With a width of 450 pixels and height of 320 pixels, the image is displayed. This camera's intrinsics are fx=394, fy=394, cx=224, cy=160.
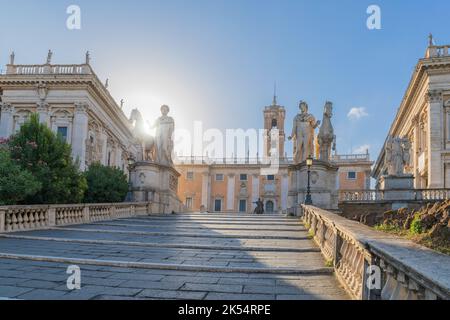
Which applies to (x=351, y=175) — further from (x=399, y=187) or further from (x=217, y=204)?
(x=399, y=187)

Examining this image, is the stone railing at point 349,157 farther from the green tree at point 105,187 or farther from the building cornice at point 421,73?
the green tree at point 105,187

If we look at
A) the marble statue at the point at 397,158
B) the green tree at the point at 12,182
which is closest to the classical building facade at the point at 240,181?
the marble statue at the point at 397,158

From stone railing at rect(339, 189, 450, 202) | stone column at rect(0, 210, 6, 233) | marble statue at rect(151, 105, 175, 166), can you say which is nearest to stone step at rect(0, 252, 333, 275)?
stone column at rect(0, 210, 6, 233)

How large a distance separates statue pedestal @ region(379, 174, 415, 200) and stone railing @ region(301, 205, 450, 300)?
17.5 m

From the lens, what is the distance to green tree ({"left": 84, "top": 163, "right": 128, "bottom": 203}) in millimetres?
18906

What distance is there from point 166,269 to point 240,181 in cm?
5935

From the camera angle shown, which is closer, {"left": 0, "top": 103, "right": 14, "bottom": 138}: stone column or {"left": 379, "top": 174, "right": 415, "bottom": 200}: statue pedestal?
{"left": 379, "top": 174, "right": 415, "bottom": 200}: statue pedestal

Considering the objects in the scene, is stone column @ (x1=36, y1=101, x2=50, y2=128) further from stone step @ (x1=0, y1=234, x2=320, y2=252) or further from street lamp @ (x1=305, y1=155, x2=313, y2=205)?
stone step @ (x1=0, y1=234, x2=320, y2=252)

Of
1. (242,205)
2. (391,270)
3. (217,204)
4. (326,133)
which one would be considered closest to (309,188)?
(326,133)

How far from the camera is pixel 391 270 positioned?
9.94 ft

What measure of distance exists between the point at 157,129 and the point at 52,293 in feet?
57.3

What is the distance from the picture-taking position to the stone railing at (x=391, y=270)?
2.24 m
